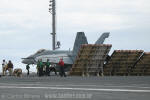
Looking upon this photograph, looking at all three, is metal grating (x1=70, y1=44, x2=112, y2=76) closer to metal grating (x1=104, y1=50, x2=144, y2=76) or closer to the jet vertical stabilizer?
metal grating (x1=104, y1=50, x2=144, y2=76)

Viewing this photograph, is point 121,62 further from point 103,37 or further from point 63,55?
point 63,55

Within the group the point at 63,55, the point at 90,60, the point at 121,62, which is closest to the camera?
the point at 90,60

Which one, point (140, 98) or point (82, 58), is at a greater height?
point (82, 58)

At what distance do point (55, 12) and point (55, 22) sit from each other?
217 cm

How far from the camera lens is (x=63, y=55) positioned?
191ft

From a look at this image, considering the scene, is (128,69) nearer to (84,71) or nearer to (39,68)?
(84,71)

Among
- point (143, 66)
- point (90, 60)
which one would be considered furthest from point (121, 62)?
point (90, 60)

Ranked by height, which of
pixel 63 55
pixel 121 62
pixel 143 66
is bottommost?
pixel 143 66

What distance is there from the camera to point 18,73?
42656mm

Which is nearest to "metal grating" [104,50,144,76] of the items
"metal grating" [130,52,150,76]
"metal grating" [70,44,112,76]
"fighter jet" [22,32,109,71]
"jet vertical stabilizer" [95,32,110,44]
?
"metal grating" [130,52,150,76]

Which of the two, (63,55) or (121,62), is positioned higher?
(63,55)

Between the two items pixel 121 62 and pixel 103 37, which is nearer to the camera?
pixel 121 62

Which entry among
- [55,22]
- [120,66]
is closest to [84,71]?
[120,66]

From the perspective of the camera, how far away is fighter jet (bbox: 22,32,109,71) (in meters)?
56.7
